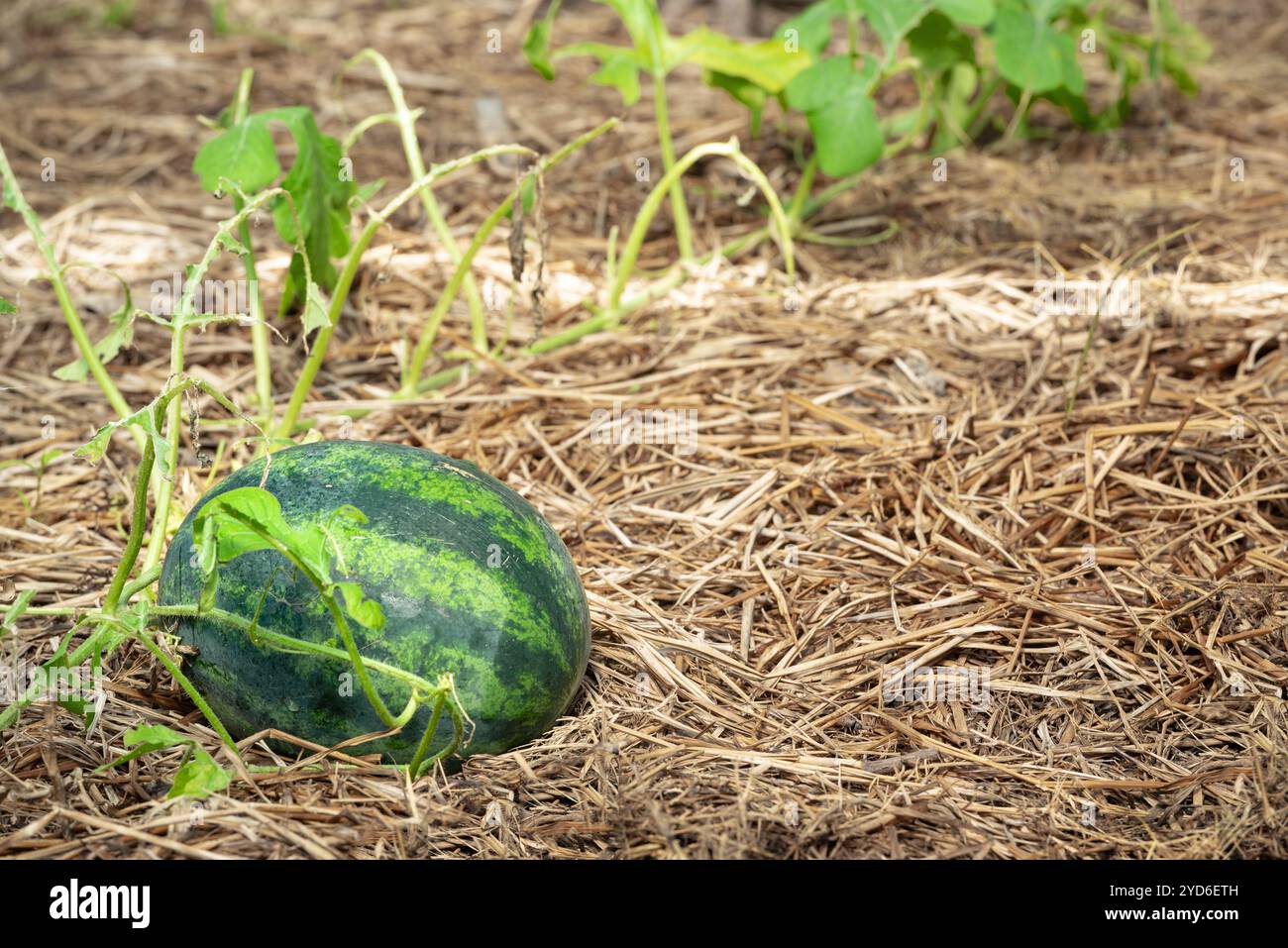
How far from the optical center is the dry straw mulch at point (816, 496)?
1.89m

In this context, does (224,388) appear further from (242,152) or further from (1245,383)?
(1245,383)

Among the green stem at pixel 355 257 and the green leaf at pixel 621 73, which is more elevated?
the green leaf at pixel 621 73

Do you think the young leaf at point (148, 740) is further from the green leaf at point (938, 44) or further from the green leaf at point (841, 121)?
the green leaf at point (938, 44)

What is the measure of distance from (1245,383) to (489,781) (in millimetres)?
1985

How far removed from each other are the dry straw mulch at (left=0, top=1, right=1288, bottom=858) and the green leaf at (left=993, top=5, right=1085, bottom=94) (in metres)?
0.38

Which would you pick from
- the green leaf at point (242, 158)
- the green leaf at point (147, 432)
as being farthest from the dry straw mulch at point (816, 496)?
the green leaf at point (147, 432)

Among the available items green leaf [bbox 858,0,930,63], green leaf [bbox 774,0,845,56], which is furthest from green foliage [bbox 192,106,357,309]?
green leaf [bbox 858,0,930,63]

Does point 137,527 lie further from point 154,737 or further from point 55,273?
point 55,273

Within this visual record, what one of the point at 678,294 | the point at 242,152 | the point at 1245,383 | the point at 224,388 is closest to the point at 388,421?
the point at 224,388

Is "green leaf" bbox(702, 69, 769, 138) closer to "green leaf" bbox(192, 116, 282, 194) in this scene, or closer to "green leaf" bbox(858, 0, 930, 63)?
"green leaf" bbox(858, 0, 930, 63)

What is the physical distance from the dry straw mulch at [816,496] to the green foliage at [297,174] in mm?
175

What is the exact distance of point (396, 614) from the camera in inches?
75.5

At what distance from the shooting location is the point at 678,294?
11.3 feet

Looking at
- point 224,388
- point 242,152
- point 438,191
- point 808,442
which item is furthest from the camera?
point 438,191
